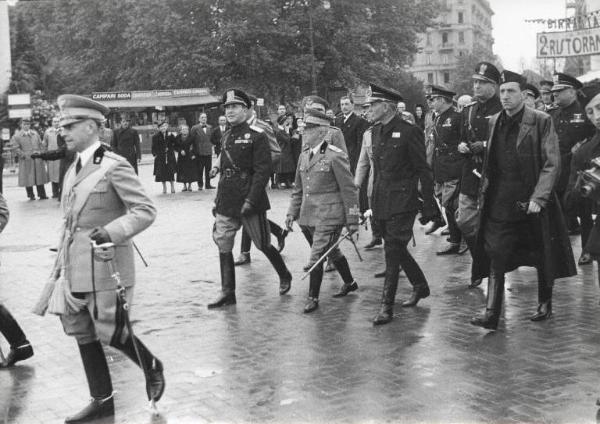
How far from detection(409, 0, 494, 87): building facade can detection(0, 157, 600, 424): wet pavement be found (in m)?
100

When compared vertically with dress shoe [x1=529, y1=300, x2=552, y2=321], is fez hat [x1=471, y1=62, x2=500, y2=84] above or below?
above

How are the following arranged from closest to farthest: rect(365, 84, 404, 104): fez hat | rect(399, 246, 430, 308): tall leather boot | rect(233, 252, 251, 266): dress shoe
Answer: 1. rect(365, 84, 404, 104): fez hat
2. rect(399, 246, 430, 308): tall leather boot
3. rect(233, 252, 251, 266): dress shoe

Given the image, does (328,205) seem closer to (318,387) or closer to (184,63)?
(318,387)

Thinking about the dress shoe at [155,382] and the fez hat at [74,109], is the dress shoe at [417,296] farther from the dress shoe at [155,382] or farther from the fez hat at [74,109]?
the fez hat at [74,109]

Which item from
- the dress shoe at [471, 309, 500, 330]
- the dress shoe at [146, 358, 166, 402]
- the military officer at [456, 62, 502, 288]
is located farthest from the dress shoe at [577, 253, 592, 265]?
the dress shoe at [146, 358, 166, 402]

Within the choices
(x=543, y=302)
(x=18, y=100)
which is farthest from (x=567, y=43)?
(x=18, y=100)

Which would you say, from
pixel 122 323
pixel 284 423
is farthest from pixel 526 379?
pixel 122 323

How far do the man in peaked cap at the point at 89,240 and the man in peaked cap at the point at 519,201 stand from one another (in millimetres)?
3018

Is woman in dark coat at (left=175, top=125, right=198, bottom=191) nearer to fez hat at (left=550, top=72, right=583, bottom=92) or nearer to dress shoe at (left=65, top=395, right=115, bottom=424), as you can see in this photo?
fez hat at (left=550, top=72, right=583, bottom=92)

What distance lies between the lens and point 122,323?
197 inches

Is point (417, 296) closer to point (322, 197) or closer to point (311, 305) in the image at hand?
point (311, 305)

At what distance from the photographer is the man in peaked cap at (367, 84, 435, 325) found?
7324 millimetres

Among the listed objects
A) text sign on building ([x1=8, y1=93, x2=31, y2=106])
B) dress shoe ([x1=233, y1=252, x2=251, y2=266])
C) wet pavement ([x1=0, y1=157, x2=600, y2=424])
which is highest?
text sign on building ([x1=8, y1=93, x2=31, y2=106])

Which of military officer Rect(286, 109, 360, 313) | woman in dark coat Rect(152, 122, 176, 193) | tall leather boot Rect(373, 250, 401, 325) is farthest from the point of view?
woman in dark coat Rect(152, 122, 176, 193)
